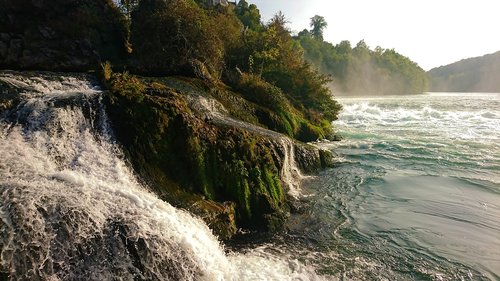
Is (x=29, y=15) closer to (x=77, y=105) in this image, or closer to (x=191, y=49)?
Result: (x=191, y=49)

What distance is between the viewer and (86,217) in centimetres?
550

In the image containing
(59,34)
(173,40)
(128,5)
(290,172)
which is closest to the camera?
(290,172)

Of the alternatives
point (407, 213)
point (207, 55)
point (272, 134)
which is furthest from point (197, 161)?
point (207, 55)

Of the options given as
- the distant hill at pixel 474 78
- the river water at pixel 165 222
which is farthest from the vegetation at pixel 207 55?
the distant hill at pixel 474 78

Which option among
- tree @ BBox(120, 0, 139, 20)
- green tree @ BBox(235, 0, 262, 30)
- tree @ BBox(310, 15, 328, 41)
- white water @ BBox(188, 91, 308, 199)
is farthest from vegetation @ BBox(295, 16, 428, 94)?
white water @ BBox(188, 91, 308, 199)

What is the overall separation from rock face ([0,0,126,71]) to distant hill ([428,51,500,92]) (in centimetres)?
14191

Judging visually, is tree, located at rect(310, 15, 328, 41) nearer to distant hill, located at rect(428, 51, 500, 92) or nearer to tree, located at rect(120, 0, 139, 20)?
distant hill, located at rect(428, 51, 500, 92)

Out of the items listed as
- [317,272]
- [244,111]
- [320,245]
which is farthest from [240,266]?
[244,111]

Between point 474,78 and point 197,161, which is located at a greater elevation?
point 474,78

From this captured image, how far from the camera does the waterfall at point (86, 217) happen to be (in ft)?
16.4

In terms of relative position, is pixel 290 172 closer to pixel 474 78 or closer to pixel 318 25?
pixel 318 25

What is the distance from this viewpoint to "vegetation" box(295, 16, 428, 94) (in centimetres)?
8638

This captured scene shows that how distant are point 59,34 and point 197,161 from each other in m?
11.2

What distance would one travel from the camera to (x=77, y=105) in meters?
8.20
